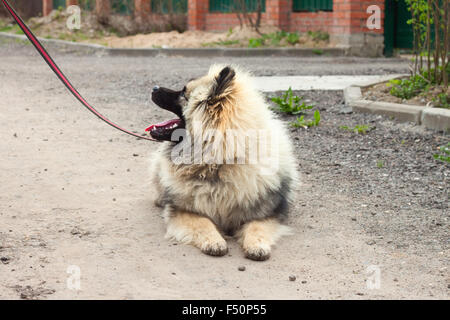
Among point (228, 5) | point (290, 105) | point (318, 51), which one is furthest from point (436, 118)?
point (228, 5)

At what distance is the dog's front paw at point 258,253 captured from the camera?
3592 millimetres

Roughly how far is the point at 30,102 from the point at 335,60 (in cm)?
739

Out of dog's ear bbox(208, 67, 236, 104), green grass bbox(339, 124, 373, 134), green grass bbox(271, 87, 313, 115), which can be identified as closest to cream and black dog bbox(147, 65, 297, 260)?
dog's ear bbox(208, 67, 236, 104)

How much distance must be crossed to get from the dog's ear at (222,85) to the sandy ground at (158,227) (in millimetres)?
945

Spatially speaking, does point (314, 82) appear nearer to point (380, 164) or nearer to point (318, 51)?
point (380, 164)

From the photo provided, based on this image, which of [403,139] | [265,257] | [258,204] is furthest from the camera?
[403,139]

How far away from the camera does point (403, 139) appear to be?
658cm

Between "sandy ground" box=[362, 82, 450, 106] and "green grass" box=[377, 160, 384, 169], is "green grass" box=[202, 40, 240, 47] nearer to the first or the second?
"sandy ground" box=[362, 82, 450, 106]

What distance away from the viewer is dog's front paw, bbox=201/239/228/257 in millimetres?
3635

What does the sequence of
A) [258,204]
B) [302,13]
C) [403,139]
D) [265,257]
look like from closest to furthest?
[265,257] < [258,204] < [403,139] < [302,13]

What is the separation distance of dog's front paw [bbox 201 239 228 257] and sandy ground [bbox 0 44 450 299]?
0.05m

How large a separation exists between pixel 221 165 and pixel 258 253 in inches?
24.4
